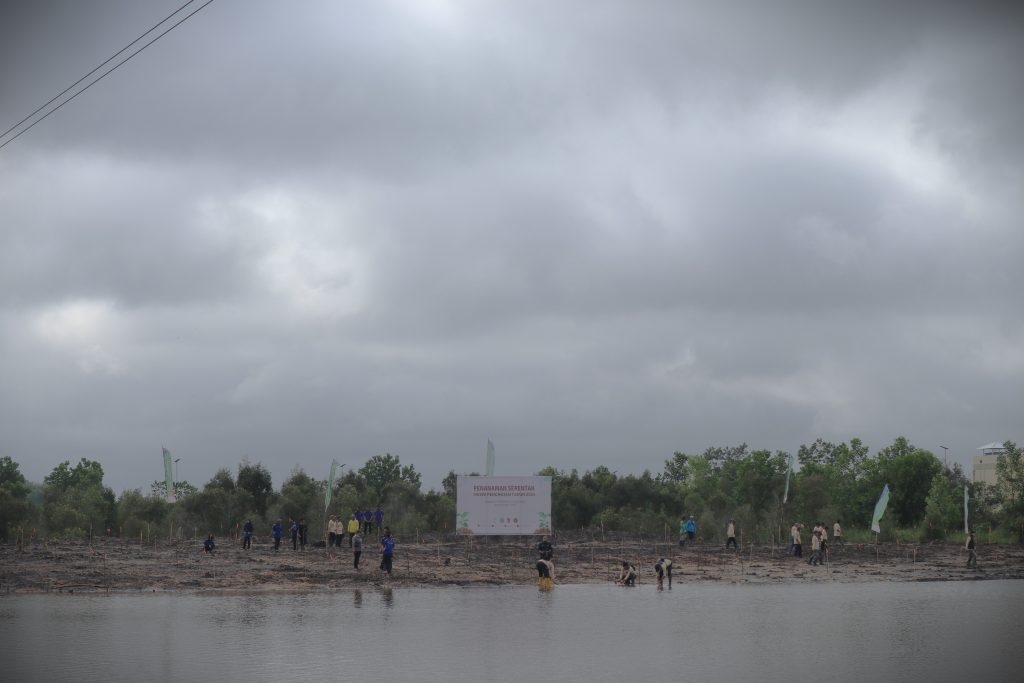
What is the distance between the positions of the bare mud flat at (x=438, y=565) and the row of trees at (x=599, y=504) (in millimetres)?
15450

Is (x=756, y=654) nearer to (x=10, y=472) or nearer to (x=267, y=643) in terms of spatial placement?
(x=267, y=643)

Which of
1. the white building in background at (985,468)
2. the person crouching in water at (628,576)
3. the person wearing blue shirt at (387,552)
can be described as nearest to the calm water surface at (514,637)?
the person crouching in water at (628,576)

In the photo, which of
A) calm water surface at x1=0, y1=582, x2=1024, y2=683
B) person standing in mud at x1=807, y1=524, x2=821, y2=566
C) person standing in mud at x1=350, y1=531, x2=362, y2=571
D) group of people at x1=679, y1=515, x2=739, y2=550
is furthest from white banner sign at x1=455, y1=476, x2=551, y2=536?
calm water surface at x1=0, y1=582, x2=1024, y2=683

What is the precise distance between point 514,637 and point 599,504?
217ft

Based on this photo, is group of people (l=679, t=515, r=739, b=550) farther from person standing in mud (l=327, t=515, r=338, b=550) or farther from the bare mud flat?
person standing in mud (l=327, t=515, r=338, b=550)

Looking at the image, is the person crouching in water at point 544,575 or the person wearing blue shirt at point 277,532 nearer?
the person crouching in water at point 544,575

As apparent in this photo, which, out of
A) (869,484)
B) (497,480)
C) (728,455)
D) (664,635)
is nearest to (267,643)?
(664,635)

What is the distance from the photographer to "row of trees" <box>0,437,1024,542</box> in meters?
75.1

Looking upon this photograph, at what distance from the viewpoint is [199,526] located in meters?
79.6

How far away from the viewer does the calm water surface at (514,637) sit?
18016mm

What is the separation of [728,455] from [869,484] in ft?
270

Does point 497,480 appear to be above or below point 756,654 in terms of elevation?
above

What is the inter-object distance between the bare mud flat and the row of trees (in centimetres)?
1545

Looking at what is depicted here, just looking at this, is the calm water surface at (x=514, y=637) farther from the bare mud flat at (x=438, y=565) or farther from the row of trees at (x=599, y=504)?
the row of trees at (x=599, y=504)
